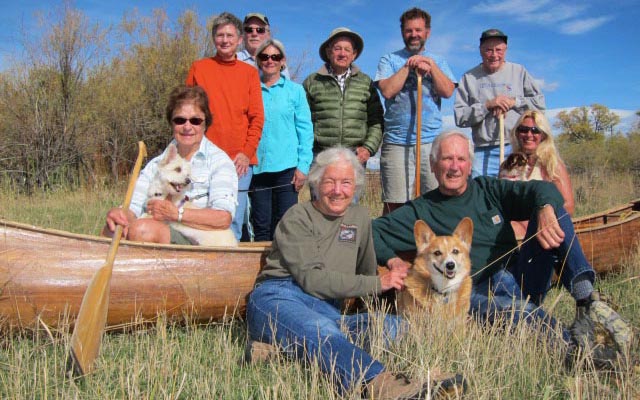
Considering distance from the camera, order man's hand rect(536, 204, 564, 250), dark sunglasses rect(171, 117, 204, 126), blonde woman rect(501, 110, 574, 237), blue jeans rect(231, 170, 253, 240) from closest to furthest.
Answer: man's hand rect(536, 204, 564, 250) < dark sunglasses rect(171, 117, 204, 126) < blonde woman rect(501, 110, 574, 237) < blue jeans rect(231, 170, 253, 240)

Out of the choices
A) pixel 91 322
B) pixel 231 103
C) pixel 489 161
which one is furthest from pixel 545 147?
pixel 91 322

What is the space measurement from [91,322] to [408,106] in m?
3.88

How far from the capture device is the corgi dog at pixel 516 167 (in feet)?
15.8

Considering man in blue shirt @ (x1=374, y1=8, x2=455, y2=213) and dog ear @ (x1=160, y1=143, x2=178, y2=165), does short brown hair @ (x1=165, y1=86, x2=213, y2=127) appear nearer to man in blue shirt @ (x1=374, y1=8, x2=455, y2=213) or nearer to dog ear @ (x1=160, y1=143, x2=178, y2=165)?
dog ear @ (x1=160, y1=143, x2=178, y2=165)

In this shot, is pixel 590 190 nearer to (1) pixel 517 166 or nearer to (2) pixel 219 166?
(1) pixel 517 166

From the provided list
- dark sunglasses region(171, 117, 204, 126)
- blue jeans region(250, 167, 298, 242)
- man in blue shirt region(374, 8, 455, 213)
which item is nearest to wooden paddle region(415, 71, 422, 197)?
man in blue shirt region(374, 8, 455, 213)

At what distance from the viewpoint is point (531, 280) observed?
380 cm

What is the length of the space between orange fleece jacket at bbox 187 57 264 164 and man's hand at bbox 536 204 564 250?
2.67m

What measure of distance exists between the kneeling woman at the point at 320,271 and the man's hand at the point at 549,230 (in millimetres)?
908

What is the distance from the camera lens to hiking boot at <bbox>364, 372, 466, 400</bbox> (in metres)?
2.40

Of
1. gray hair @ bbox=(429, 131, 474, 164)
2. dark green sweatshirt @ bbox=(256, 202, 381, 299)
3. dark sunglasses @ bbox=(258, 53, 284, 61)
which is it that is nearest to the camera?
dark green sweatshirt @ bbox=(256, 202, 381, 299)

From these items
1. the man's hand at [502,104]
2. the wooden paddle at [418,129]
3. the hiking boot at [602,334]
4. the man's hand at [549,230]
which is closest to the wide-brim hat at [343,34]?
the wooden paddle at [418,129]

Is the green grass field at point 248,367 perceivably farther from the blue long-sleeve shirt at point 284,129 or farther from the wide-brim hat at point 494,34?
the wide-brim hat at point 494,34

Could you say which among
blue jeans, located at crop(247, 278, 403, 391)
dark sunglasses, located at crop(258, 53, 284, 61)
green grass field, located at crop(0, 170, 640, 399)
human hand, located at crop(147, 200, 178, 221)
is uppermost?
dark sunglasses, located at crop(258, 53, 284, 61)
